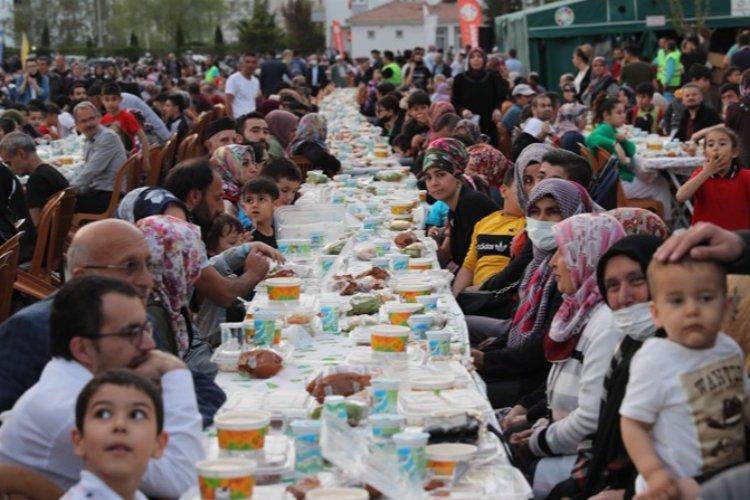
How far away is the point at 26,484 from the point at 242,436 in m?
0.54

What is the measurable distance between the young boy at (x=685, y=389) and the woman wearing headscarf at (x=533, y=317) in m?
1.99

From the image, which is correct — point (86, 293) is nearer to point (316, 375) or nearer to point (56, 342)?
point (56, 342)

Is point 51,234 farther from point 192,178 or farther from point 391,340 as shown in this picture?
point 391,340

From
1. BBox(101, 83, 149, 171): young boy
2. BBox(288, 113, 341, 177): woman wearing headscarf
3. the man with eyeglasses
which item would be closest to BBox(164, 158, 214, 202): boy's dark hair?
the man with eyeglasses

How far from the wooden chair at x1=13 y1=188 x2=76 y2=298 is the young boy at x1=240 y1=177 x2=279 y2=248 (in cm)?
117

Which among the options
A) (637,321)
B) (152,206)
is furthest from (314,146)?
(637,321)

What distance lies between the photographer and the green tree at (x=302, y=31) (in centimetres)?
8488

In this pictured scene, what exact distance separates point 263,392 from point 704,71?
13.2m

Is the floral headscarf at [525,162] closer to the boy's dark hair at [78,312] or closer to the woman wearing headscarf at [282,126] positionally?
the boy's dark hair at [78,312]

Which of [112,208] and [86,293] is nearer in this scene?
[86,293]

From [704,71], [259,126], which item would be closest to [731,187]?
[259,126]

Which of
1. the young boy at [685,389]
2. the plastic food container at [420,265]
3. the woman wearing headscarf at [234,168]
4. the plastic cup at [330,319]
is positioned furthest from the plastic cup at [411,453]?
the woman wearing headscarf at [234,168]

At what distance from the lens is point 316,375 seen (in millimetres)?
4477

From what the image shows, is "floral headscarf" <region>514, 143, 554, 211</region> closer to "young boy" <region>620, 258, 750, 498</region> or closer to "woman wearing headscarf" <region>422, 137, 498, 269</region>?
"woman wearing headscarf" <region>422, 137, 498, 269</region>
